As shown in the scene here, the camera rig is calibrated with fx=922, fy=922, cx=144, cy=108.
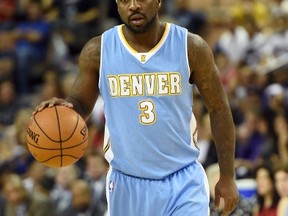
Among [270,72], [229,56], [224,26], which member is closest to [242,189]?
[270,72]

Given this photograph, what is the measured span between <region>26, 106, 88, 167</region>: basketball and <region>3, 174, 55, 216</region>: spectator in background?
5266mm

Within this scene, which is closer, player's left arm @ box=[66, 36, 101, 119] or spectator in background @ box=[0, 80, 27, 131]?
player's left arm @ box=[66, 36, 101, 119]

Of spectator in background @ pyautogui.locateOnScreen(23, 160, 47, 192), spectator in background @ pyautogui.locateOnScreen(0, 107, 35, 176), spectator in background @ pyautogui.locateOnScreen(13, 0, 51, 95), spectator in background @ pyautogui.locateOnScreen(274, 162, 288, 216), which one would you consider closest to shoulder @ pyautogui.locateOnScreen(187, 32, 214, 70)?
spectator in background @ pyautogui.locateOnScreen(274, 162, 288, 216)

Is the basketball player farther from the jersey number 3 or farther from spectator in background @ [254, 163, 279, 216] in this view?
spectator in background @ [254, 163, 279, 216]

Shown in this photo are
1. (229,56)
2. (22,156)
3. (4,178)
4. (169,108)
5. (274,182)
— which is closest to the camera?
(169,108)

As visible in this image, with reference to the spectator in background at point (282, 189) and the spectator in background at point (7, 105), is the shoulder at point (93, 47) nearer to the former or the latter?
the spectator in background at point (282, 189)

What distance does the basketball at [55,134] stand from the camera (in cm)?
598

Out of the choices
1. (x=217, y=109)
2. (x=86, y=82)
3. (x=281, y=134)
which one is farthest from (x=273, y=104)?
(x=86, y=82)

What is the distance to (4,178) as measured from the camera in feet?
39.2

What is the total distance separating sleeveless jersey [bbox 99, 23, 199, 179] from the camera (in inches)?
235

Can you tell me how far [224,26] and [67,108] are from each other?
33.5 ft

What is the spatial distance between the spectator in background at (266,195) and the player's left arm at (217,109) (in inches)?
119

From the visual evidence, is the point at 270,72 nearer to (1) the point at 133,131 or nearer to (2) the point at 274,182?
(2) the point at 274,182

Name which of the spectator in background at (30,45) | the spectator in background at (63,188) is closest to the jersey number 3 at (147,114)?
the spectator in background at (63,188)
